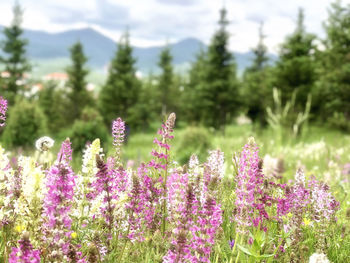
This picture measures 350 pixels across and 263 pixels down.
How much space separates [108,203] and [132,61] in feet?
134

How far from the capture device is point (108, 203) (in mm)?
2982

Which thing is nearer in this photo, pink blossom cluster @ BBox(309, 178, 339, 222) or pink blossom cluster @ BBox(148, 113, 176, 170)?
pink blossom cluster @ BBox(148, 113, 176, 170)

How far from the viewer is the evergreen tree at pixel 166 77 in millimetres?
55406

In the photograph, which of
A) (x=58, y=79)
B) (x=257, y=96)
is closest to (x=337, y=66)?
(x=257, y=96)

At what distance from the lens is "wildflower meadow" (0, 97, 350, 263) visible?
250 cm

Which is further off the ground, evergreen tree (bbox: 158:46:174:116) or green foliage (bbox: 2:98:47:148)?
evergreen tree (bbox: 158:46:174:116)

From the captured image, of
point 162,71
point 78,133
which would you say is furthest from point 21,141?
point 162,71

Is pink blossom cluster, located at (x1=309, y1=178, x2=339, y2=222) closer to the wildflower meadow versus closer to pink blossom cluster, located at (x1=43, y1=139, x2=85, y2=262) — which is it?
the wildflower meadow

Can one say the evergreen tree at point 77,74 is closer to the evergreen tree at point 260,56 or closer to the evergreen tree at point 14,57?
the evergreen tree at point 14,57

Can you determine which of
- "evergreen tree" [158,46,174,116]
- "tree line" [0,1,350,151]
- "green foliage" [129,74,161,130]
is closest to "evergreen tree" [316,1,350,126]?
"tree line" [0,1,350,151]

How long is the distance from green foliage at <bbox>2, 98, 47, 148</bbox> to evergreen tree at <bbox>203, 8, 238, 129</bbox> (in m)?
17.1

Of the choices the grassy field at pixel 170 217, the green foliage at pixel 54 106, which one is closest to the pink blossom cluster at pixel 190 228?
the grassy field at pixel 170 217

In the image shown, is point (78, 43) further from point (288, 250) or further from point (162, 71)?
point (288, 250)

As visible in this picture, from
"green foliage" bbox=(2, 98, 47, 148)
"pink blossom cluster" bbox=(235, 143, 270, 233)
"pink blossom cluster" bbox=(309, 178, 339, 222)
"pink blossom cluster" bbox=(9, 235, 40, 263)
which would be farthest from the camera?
"green foliage" bbox=(2, 98, 47, 148)
